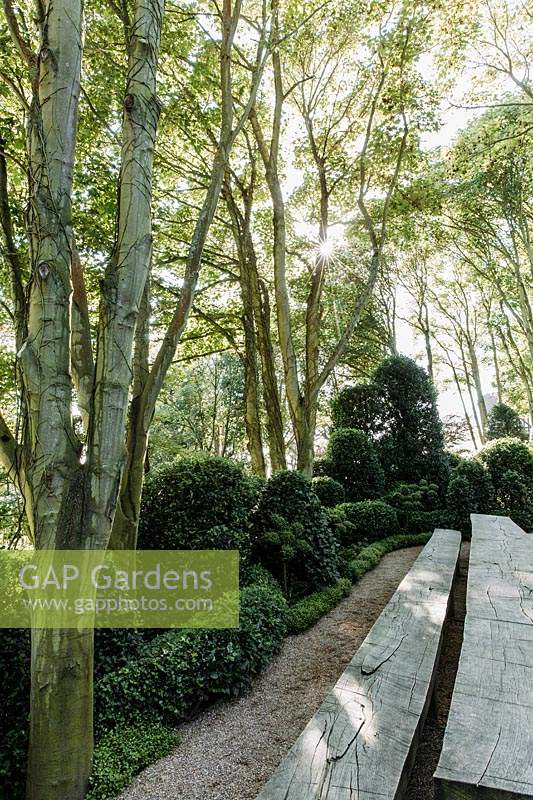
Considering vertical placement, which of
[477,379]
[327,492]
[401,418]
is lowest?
[327,492]

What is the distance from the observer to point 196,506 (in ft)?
15.4

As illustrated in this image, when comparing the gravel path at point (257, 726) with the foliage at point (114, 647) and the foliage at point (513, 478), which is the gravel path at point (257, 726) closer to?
the foliage at point (114, 647)

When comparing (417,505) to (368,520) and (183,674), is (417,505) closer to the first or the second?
(368,520)

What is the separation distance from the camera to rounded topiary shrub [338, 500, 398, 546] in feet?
26.0

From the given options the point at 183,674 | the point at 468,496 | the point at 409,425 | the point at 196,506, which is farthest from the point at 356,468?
the point at 183,674

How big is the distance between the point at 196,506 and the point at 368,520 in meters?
4.32

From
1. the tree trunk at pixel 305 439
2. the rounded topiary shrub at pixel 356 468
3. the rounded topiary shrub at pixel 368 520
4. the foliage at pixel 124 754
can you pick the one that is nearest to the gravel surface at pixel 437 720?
the foliage at pixel 124 754

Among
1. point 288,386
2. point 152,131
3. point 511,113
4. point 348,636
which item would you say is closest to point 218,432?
point 288,386

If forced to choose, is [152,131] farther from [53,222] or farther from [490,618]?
[490,618]

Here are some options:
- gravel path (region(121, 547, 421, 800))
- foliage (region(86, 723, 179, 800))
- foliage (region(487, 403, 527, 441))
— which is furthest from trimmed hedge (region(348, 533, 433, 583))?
foliage (region(487, 403, 527, 441))

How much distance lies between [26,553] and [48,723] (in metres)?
1.24

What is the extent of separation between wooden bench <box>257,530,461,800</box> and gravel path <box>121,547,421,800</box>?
0.85 metres

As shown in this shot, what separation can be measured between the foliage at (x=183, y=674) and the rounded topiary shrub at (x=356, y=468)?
6120 millimetres

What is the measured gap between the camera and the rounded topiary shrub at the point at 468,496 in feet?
26.0
